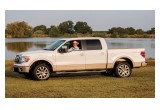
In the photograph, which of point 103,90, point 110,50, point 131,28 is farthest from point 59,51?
point 131,28

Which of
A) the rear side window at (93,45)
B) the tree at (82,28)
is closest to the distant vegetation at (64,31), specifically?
the tree at (82,28)

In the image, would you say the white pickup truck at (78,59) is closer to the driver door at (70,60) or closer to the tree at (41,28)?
the driver door at (70,60)

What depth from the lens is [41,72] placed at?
14.2 m

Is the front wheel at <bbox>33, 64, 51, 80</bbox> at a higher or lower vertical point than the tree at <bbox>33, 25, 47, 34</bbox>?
lower

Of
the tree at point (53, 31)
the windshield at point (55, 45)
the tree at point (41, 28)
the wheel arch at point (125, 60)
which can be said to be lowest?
the wheel arch at point (125, 60)

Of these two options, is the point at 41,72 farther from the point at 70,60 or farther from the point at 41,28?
the point at 41,28

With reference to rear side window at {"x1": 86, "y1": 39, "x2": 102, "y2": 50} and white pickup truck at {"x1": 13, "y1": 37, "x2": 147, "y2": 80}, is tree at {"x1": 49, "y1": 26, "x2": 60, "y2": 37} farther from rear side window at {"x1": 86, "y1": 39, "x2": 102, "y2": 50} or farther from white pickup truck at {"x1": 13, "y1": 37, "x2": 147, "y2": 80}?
rear side window at {"x1": 86, "y1": 39, "x2": 102, "y2": 50}

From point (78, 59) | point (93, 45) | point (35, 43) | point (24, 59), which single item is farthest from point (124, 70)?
point (35, 43)

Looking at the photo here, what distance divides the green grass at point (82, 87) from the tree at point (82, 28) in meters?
3.03

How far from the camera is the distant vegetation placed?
18.1 metres

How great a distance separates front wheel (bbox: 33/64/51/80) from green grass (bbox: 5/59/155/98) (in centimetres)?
24

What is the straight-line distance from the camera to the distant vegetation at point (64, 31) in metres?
18.1

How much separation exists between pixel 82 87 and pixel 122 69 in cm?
308

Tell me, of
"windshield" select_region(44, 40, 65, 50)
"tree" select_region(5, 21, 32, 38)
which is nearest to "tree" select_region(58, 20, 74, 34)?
"tree" select_region(5, 21, 32, 38)
